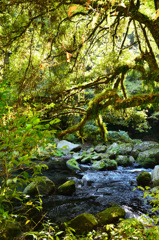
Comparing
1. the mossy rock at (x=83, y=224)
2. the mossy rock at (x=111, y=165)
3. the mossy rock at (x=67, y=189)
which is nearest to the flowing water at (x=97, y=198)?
the mossy rock at (x=67, y=189)

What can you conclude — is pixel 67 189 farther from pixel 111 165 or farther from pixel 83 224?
pixel 111 165

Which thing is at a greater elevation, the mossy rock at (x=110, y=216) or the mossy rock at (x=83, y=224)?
the mossy rock at (x=83, y=224)

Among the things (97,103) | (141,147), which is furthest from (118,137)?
(97,103)

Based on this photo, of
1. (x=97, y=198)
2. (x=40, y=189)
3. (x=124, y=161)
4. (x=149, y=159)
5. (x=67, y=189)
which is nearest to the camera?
(x=97, y=198)

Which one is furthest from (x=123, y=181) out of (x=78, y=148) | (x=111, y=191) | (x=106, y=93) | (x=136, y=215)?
(x=78, y=148)

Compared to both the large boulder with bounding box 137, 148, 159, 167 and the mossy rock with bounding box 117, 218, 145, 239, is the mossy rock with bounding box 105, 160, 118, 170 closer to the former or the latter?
the large boulder with bounding box 137, 148, 159, 167

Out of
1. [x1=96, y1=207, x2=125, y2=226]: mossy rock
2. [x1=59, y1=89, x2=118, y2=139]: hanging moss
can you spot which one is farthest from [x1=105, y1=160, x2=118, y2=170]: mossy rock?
[x1=59, y1=89, x2=118, y2=139]: hanging moss

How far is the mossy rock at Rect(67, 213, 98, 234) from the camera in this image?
350cm

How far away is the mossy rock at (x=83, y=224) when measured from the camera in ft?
11.5

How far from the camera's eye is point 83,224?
11.7 feet

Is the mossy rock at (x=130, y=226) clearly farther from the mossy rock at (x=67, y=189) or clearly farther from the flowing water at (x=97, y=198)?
the mossy rock at (x=67, y=189)

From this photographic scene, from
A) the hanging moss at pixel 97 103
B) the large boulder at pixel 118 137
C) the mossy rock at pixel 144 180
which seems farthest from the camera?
the large boulder at pixel 118 137

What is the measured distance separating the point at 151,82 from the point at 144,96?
2.33 ft

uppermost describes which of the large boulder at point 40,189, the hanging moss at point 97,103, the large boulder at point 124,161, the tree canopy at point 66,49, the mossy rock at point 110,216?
the tree canopy at point 66,49
